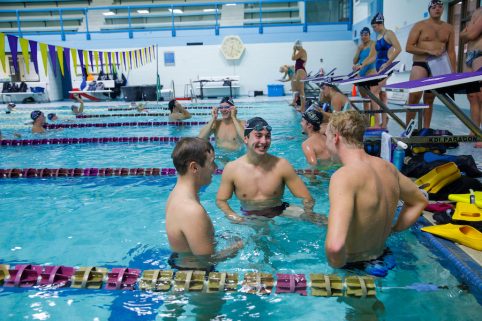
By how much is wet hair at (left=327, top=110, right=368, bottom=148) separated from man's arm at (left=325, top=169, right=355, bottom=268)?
221 millimetres

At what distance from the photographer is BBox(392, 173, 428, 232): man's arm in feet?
7.93

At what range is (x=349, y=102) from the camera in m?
7.18

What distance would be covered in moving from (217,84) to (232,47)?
6.74ft

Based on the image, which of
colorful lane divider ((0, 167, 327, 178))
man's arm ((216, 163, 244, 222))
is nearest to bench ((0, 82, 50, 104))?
colorful lane divider ((0, 167, 327, 178))

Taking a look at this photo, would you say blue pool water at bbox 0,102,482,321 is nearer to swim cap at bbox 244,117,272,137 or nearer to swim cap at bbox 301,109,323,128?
swim cap at bbox 301,109,323,128

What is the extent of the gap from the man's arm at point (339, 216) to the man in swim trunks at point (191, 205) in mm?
757

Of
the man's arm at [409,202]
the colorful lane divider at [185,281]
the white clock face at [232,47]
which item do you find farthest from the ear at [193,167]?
the white clock face at [232,47]

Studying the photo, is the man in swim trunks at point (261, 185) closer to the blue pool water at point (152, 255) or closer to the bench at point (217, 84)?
the blue pool water at point (152, 255)

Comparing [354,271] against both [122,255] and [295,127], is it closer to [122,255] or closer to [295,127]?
[122,255]

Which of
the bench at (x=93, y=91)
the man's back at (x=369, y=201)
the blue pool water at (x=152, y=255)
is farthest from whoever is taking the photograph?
the bench at (x=93, y=91)

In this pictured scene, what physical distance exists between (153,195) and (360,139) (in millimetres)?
3451

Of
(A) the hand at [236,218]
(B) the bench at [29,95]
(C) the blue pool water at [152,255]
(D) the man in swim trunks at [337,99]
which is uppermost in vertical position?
(B) the bench at [29,95]

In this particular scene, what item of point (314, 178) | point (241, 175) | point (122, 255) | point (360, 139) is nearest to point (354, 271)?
point (360, 139)

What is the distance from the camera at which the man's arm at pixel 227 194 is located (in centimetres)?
357
